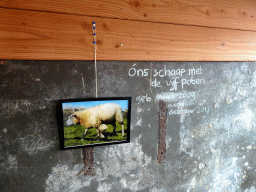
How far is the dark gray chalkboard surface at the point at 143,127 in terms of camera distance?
3.69 ft

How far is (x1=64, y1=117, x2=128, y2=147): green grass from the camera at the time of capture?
1.21m

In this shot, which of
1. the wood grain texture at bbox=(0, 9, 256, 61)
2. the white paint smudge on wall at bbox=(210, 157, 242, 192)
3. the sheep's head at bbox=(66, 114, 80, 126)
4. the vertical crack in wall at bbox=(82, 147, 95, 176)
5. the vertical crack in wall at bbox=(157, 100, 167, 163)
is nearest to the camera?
the wood grain texture at bbox=(0, 9, 256, 61)

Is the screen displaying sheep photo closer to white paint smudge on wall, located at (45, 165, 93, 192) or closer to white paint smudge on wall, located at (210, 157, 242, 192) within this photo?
white paint smudge on wall, located at (45, 165, 93, 192)

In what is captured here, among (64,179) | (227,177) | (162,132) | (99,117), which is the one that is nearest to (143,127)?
(162,132)

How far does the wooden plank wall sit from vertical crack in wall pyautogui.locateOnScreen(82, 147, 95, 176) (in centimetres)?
66

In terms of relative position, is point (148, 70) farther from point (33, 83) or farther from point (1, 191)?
point (1, 191)

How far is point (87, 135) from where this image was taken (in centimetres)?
125

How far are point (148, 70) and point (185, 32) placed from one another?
1.42ft

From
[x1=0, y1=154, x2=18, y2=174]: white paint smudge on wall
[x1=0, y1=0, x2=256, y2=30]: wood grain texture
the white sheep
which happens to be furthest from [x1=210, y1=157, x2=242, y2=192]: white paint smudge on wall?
[x1=0, y1=154, x2=18, y2=174]: white paint smudge on wall

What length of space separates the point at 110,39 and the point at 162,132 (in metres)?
0.83

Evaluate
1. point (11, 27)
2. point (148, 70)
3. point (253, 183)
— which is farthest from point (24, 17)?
point (253, 183)

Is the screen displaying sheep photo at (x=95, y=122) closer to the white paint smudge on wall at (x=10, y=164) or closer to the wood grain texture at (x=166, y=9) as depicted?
the white paint smudge on wall at (x=10, y=164)

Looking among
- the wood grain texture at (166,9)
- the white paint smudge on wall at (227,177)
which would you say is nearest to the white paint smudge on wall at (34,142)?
the wood grain texture at (166,9)

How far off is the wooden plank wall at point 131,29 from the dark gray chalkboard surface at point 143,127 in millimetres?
83
